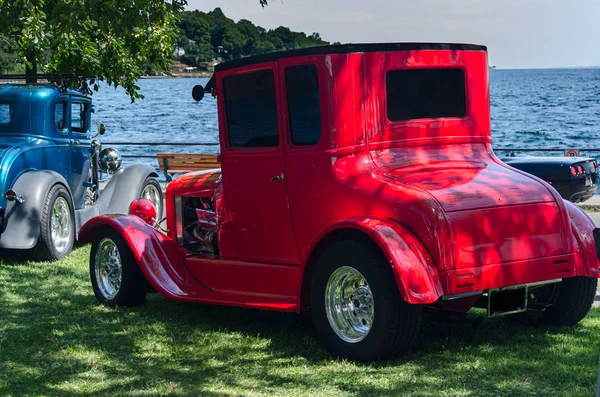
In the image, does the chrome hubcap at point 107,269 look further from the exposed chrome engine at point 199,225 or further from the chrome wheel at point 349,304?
the chrome wheel at point 349,304

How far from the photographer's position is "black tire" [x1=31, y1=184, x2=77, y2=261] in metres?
10.3

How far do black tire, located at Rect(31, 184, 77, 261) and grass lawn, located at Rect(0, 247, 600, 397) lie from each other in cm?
231

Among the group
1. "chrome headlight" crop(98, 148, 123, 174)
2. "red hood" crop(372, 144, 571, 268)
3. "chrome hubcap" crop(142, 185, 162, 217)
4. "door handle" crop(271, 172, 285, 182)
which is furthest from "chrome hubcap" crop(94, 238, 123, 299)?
"chrome headlight" crop(98, 148, 123, 174)

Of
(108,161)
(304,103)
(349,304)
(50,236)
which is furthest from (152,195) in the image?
(349,304)

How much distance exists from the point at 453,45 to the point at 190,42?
51.9 m

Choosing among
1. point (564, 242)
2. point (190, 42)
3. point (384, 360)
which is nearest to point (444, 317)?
point (384, 360)

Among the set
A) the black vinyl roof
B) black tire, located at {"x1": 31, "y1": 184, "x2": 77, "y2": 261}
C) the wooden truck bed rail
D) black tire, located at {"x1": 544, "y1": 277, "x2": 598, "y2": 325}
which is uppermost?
the black vinyl roof

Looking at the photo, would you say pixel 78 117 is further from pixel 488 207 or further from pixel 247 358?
pixel 488 207

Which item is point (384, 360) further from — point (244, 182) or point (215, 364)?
point (244, 182)

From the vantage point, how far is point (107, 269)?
8.19m

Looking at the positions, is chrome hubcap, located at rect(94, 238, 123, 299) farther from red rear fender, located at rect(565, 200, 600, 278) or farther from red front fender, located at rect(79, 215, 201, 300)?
red rear fender, located at rect(565, 200, 600, 278)

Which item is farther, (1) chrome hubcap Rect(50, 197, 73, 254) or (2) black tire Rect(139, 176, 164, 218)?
(2) black tire Rect(139, 176, 164, 218)

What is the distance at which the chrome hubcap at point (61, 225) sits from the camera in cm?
1068

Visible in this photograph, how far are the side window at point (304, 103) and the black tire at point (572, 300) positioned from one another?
2.19 metres
